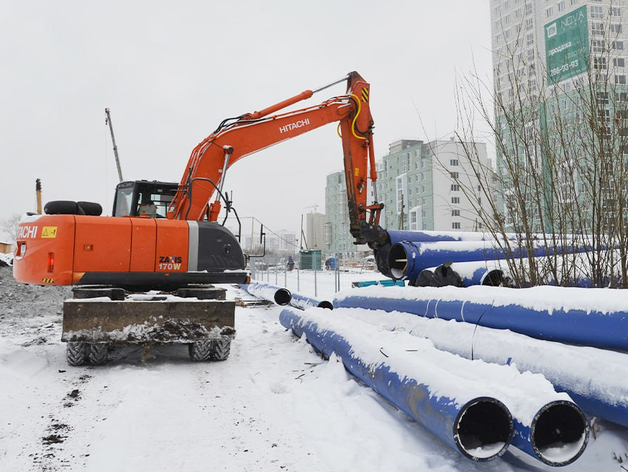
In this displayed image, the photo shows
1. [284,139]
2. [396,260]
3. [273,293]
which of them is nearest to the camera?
[396,260]

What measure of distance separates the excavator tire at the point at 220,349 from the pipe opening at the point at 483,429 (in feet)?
11.5

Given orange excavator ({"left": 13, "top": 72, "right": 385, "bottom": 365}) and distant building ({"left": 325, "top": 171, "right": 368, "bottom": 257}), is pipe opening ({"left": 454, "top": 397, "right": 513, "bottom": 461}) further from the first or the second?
distant building ({"left": 325, "top": 171, "right": 368, "bottom": 257})

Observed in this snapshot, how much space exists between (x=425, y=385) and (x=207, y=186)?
4.78 meters

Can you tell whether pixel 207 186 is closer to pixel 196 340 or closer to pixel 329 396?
pixel 196 340

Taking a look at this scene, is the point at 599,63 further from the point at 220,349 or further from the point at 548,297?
the point at 220,349

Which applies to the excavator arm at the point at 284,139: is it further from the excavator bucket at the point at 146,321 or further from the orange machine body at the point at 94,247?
the excavator bucket at the point at 146,321

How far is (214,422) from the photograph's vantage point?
385 centimetres

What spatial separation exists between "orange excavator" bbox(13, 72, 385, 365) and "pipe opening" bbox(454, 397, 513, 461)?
136 inches

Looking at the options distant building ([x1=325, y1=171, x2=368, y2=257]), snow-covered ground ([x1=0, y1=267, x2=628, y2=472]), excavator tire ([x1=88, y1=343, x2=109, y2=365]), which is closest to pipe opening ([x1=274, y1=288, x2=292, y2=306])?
snow-covered ground ([x1=0, y1=267, x2=628, y2=472])

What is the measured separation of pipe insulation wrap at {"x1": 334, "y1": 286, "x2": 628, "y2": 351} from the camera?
3006 mm

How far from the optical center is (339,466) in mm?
2975

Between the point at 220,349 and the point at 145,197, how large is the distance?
289 cm

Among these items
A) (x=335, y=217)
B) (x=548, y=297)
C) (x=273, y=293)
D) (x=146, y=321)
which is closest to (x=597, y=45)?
(x=548, y=297)

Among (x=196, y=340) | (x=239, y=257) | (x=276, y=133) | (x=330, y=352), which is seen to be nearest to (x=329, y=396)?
(x=330, y=352)
